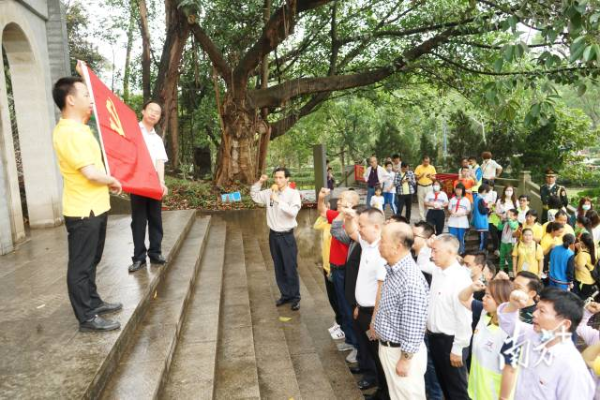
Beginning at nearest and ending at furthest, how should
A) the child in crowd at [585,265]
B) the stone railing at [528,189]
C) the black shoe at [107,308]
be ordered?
1. the black shoe at [107,308]
2. the child in crowd at [585,265]
3. the stone railing at [528,189]

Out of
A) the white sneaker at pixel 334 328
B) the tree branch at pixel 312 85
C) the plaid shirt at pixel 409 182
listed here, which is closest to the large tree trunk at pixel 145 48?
the tree branch at pixel 312 85

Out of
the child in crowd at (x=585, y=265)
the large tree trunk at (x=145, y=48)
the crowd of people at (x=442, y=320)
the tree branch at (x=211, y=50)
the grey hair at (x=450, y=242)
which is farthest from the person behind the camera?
the large tree trunk at (x=145, y=48)

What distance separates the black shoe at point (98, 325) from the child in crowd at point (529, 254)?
6402mm

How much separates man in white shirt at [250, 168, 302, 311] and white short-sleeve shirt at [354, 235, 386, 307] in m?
1.93

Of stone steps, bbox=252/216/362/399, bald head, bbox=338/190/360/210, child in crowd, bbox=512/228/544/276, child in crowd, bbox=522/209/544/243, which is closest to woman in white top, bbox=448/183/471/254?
child in crowd, bbox=522/209/544/243

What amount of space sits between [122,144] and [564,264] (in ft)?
20.6

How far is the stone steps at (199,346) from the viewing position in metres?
3.20

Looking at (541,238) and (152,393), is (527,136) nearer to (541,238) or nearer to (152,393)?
(541,238)

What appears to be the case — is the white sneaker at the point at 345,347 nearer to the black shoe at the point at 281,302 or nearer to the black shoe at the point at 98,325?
the black shoe at the point at 281,302

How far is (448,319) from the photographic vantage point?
11.6 ft

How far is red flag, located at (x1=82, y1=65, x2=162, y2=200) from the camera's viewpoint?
326 cm

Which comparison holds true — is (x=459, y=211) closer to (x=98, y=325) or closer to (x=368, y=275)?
(x=368, y=275)

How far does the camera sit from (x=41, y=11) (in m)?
7.24

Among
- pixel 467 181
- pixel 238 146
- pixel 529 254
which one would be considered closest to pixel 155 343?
pixel 529 254
